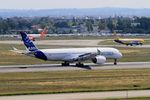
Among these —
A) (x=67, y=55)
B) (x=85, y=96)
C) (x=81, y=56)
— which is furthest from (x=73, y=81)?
(x=67, y=55)

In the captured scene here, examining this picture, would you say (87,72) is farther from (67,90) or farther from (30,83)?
(67,90)

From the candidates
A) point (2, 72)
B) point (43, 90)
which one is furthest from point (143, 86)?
point (2, 72)

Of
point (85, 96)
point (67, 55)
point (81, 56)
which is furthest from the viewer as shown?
point (67, 55)

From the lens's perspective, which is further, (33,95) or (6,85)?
(6,85)

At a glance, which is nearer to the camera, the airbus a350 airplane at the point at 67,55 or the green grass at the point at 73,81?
the green grass at the point at 73,81

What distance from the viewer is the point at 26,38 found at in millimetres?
73812

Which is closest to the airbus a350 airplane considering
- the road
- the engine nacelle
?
the engine nacelle

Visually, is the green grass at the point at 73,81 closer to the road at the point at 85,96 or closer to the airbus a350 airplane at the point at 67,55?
the road at the point at 85,96

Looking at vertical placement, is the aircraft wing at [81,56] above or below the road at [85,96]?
below

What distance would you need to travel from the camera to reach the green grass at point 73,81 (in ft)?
145

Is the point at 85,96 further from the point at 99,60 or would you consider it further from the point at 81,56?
the point at 99,60

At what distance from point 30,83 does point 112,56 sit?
27.5 m

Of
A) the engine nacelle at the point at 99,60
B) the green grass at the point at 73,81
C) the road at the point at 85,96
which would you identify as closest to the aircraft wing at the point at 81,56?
the engine nacelle at the point at 99,60

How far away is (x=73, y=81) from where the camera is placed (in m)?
51.2
